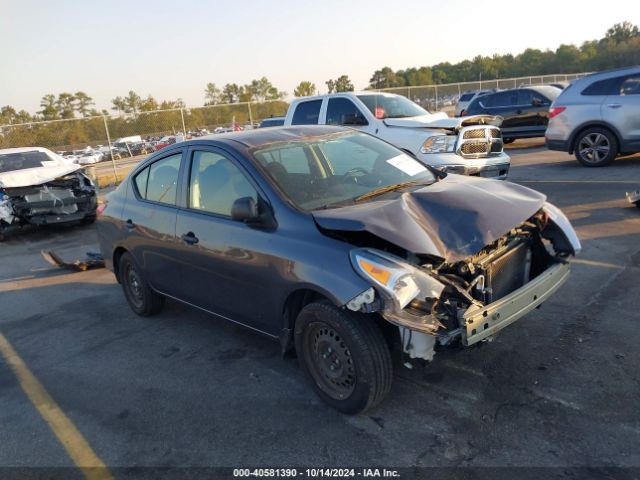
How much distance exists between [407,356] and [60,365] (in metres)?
3.06

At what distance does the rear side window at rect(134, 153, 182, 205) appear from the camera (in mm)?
4609

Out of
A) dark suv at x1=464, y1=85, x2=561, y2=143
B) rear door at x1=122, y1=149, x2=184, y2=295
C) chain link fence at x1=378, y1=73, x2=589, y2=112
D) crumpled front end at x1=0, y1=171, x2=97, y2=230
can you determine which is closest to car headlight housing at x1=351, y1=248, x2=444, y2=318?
rear door at x1=122, y1=149, x2=184, y2=295

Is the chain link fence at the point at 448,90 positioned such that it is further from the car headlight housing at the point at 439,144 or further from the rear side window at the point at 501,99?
the car headlight housing at the point at 439,144

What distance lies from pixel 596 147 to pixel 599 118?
2.00ft

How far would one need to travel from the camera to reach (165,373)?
4.17m

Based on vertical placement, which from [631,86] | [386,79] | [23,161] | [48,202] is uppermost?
[386,79]

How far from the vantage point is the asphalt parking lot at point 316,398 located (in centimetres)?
295

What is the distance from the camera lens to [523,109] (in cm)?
1609

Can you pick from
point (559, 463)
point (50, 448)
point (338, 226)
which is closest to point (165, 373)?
point (50, 448)

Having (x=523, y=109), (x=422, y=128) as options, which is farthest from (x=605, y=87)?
(x=523, y=109)

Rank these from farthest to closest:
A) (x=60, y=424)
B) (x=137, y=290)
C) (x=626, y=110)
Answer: (x=626, y=110), (x=137, y=290), (x=60, y=424)

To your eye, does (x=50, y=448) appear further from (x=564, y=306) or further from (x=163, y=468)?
(x=564, y=306)

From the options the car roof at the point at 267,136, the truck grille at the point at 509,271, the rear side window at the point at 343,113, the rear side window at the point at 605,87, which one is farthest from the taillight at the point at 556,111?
the truck grille at the point at 509,271

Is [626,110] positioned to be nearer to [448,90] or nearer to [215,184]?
[215,184]
